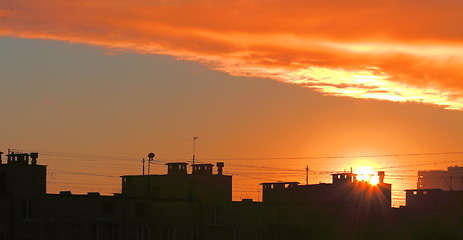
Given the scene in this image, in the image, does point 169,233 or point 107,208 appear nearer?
point 107,208

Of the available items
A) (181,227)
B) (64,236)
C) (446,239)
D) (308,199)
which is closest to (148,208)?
(181,227)

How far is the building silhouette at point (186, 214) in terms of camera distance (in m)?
91.2

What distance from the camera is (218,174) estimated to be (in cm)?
11256

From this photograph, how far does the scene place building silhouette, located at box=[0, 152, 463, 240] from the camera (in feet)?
299

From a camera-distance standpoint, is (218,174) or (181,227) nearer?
(181,227)

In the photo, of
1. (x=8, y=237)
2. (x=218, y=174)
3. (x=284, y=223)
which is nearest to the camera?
(x=8, y=237)

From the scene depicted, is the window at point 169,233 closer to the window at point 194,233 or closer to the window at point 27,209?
the window at point 194,233

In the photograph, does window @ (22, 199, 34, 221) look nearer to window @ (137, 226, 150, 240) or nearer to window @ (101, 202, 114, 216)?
window @ (101, 202, 114, 216)

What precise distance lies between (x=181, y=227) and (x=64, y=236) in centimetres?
1394

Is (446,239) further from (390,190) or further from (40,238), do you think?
(40,238)

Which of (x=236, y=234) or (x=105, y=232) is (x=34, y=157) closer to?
(x=105, y=232)

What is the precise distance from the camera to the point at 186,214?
9869 cm

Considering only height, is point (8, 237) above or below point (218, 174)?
below

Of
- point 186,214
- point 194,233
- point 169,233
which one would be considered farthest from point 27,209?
point 194,233
